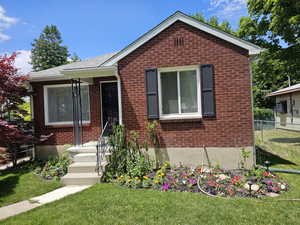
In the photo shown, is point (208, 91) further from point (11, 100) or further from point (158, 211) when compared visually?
point (11, 100)

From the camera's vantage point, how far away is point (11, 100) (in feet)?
22.4

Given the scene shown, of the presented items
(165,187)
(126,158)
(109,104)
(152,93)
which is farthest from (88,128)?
(165,187)

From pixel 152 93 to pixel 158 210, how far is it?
3582mm

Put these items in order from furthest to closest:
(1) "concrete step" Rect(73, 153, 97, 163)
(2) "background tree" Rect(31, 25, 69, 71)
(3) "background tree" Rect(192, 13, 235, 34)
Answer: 1. (2) "background tree" Rect(31, 25, 69, 71)
2. (3) "background tree" Rect(192, 13, 235, 34)
3. (1) "concrete step" Rect(73, 153, 97, 163)

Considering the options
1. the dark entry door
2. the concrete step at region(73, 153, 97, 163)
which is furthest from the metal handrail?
the dark entry door

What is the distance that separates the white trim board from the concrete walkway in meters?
3.91

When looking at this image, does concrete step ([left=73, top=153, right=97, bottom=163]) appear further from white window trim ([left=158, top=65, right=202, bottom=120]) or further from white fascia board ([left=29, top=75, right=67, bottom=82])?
white fascia board ([left=29, top=75, right=67, bottom=82])

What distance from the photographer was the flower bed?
14.4 feet

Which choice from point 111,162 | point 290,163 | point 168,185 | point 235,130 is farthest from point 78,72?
point 290,163

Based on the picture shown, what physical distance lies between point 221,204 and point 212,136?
254 centimetres

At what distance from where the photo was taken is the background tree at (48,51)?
48.7 meters

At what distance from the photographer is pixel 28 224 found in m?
3.32

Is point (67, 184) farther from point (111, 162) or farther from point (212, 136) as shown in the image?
point (212, 136)

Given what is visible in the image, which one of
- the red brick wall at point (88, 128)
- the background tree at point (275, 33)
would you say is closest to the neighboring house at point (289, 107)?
the background tree at point (275, 33)
